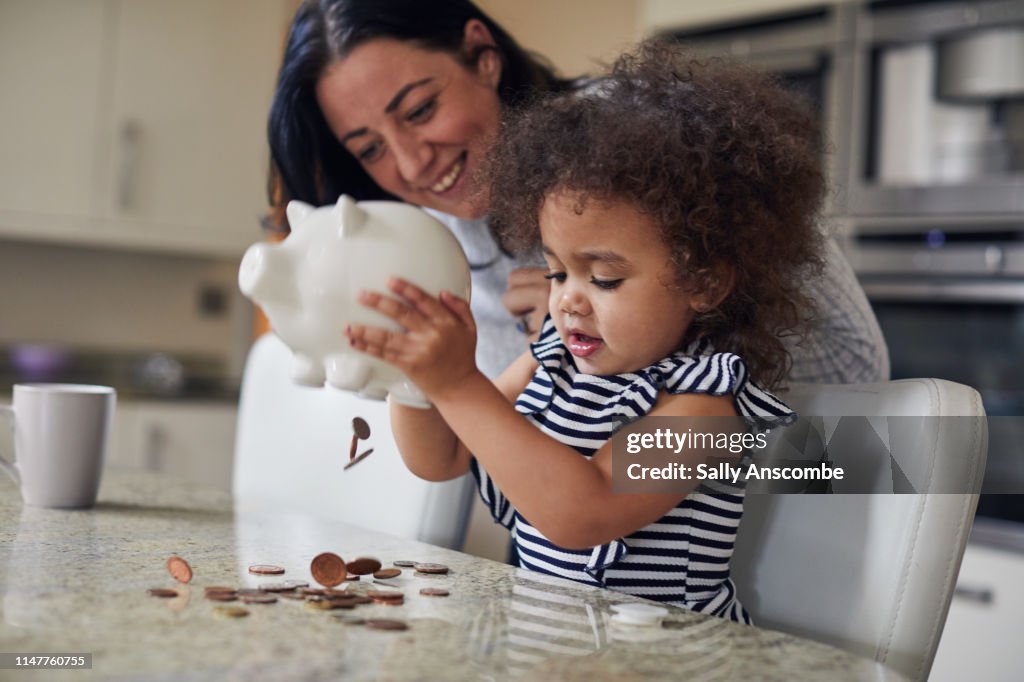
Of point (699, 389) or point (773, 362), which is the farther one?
point (773, 362)

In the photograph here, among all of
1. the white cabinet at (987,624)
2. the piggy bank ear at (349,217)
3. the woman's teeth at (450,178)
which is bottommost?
the white cabinet at (987,624)

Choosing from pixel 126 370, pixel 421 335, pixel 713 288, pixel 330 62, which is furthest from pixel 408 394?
pixel 126 370

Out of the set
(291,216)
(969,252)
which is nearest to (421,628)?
(291,216)

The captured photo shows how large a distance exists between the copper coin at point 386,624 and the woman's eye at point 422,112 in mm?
937

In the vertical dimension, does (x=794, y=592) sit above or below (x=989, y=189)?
below

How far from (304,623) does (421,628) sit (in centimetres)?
7

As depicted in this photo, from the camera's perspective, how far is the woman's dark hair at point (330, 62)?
1473mm

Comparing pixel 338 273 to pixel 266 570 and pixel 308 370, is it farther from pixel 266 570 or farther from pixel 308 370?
pixel 266 570

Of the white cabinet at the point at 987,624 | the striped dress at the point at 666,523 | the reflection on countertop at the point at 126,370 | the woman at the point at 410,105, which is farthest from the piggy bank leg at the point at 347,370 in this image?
the reflection on countertop at the point at 126,370

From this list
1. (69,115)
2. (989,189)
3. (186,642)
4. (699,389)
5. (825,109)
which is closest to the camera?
(186,642)

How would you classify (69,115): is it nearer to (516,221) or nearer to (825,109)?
(825,109)

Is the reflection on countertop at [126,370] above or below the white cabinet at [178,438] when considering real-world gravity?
above

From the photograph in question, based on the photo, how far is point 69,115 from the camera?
3174 mm

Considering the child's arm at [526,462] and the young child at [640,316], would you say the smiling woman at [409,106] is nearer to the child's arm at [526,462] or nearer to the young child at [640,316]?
the young child at [640,316]
